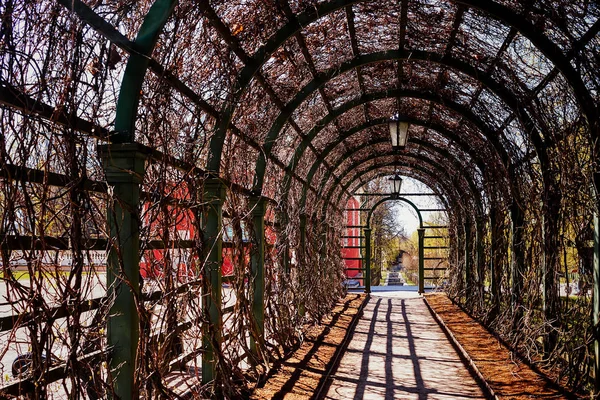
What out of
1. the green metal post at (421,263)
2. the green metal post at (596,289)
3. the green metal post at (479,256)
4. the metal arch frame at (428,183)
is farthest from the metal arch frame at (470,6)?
the green metal post at (421,263)

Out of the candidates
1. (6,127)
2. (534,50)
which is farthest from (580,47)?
(6,127)

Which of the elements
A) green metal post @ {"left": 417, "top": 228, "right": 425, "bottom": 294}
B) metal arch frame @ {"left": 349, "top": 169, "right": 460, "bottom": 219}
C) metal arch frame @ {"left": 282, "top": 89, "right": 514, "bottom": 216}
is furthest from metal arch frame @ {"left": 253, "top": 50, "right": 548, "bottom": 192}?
green metal post @ {"left": 417, "top": 228, "right": 425, "bottom": 294}

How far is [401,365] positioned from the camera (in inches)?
322

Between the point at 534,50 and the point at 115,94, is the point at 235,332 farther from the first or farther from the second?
the point at 534,50

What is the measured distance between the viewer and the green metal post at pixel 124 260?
354 centimetres

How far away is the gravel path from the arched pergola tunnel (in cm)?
89

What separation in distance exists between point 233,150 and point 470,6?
2549mm

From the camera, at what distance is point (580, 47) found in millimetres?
5285

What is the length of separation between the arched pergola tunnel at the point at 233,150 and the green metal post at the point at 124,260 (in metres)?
0.01

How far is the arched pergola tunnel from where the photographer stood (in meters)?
3.10

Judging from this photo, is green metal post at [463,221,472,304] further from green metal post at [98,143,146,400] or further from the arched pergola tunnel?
green metal post at [98,143,146,400]

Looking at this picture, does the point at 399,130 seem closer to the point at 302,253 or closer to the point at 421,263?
the point at 302,253

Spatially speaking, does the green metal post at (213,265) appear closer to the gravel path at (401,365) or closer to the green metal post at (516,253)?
the gravel path at (401,365)

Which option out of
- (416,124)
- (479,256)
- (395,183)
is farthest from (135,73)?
(395,183)
